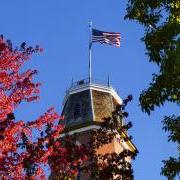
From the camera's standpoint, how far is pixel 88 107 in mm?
50812

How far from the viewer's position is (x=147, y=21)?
15586mm

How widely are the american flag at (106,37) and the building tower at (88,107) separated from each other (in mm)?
5986

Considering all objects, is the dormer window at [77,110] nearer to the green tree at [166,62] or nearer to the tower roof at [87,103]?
the tower roof at [87,103]

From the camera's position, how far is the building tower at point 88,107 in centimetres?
4772

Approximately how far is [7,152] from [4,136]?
545 mm

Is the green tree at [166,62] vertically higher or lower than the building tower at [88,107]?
lower

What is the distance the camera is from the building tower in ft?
157

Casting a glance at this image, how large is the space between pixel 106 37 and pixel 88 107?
22.7 ft

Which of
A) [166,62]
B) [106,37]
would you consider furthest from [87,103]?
[166,62]

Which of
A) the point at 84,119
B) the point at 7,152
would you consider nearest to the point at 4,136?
the point at 7,152

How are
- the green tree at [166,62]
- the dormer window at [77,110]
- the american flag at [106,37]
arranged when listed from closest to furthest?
the green tree at [166,62], the american flag at [106,37], the dormer window at [77,110]

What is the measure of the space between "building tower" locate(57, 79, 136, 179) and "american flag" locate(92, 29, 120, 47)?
599 centimetres

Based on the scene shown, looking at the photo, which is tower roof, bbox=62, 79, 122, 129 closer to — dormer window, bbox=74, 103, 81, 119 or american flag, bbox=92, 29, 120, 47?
dormer window, bbox=74, 103, 81, 119

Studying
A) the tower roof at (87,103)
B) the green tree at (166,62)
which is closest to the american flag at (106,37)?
the tower roof at (87,103)
